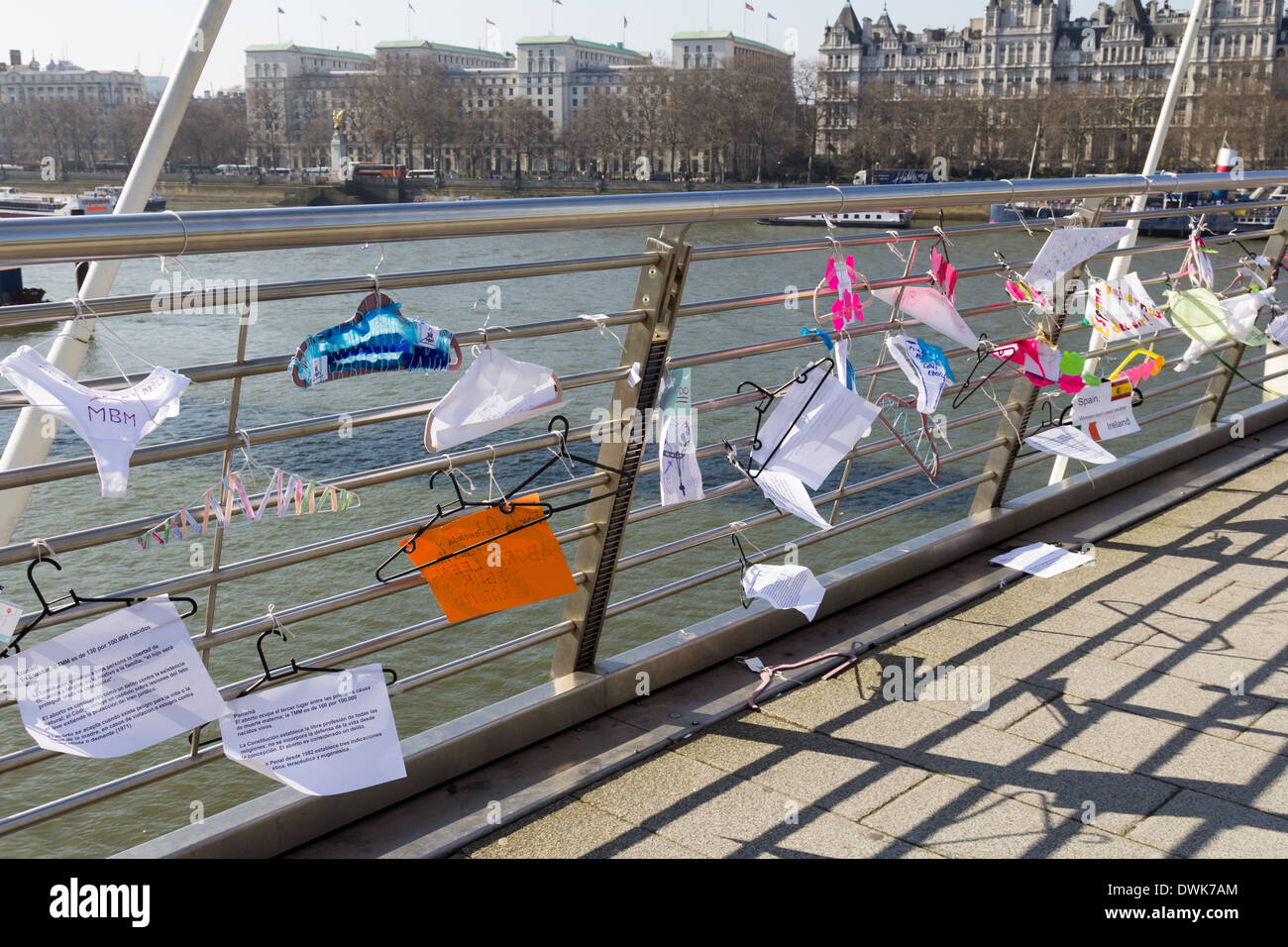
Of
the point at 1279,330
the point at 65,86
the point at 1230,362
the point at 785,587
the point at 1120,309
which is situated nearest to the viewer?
the point at 785,587

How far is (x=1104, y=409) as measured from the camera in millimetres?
3881

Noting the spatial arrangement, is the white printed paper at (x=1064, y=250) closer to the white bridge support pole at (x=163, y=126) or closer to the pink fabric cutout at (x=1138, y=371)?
the pink fabric cutout at (x=1138, y=371)

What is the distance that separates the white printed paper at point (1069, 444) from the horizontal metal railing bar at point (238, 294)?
190 cm

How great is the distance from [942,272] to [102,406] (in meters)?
2.01

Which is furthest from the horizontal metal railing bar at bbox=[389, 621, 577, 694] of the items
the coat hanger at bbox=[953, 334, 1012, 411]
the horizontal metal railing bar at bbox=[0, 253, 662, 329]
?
the coat hanger at bbox=[953, 334, 1012, 411]

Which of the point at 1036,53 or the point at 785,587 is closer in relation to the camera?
the point at 785,587

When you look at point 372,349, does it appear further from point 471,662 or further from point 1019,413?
point 1019,413

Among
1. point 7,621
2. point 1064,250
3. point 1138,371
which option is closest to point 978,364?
point 1064,250

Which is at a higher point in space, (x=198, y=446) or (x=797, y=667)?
(x=198, y=446)

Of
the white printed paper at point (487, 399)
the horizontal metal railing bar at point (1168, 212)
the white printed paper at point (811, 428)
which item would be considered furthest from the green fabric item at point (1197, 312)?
the white printed paper at point (487, 399)

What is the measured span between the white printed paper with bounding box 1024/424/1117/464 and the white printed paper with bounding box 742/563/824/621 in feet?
3.76
